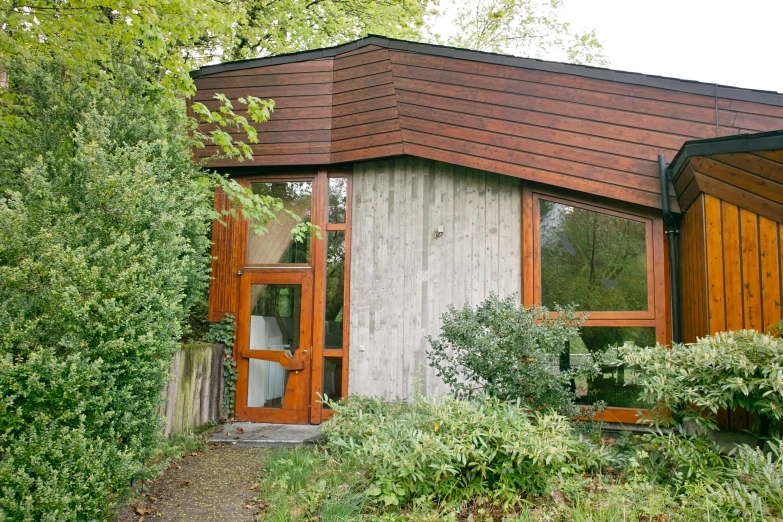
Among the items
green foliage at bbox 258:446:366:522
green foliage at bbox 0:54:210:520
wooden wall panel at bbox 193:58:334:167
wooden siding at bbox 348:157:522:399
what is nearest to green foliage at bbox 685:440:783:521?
green foliage at bbox 258:446:366:522

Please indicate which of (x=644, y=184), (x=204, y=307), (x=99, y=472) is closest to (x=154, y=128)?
(x=99, y=472)

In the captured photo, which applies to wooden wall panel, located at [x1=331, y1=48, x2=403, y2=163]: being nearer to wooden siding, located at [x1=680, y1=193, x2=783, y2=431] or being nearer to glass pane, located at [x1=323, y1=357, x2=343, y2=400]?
glass pane, located at [x1=323, y1=357, x2=343, y2=400]

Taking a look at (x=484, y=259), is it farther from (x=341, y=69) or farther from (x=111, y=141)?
(x=111, y=141)

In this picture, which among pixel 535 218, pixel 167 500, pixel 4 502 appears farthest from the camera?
pixel 535 218

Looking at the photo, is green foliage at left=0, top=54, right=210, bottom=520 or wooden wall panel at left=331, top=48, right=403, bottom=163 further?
wooden wall panel at left=331, top=48, right=403, bottom=163

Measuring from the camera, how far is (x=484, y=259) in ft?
23.7

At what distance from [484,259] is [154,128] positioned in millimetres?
4140

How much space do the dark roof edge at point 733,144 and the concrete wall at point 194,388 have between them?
570 centimetres

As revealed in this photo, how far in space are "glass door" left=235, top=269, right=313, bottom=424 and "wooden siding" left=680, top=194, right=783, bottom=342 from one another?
4732mm

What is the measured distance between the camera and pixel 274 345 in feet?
25.3

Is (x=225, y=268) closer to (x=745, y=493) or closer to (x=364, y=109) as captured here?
(x=364, y=109)

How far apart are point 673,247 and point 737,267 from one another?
126 cm

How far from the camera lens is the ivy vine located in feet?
25.2

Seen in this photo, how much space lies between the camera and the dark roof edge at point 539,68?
6.04 m
